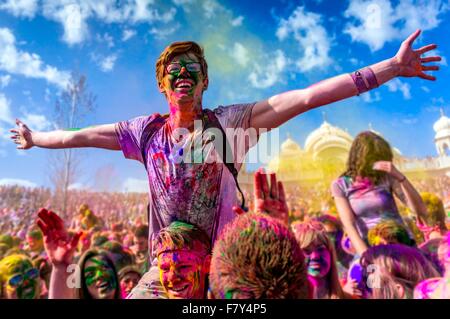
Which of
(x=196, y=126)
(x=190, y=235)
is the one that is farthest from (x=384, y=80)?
(x=190, y=235)

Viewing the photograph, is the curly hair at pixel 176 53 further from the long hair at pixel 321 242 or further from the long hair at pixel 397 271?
the long hair at pixel 397 271

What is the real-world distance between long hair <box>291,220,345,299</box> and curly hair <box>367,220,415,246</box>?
628 mm

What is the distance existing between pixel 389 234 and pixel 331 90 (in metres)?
1.76

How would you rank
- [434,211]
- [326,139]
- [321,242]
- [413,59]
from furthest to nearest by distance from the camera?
[326,139], [434,211], [321,242], [413,59]

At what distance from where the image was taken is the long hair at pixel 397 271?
2.51 meters

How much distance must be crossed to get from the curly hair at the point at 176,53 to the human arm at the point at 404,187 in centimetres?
207

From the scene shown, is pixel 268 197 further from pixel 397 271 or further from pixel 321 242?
pixel 397 271

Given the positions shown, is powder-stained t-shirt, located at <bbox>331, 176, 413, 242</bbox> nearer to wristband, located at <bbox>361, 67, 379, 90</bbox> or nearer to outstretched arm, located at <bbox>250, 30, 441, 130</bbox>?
outstretched arm, located at <bbox>250, 30, 441, 130</bbox>

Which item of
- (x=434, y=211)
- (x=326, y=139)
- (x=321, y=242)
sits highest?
(x=326, y=139)

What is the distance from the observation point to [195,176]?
2105 mm

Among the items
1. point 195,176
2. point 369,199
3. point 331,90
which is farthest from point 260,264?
point 369,199

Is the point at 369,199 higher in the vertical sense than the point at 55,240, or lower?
higher

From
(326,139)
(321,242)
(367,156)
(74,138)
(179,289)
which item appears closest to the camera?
(179,289)
